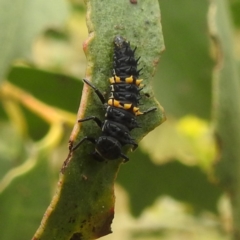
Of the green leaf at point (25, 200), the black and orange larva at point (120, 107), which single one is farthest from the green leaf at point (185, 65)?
the black and orange larva at point (120, 107)

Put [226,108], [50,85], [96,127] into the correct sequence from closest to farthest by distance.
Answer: [96,127] → [226,108] → [50,85]

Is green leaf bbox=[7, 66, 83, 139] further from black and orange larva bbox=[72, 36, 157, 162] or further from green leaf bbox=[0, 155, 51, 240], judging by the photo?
black and orange larva bbox=[72, 36, 157, 162]

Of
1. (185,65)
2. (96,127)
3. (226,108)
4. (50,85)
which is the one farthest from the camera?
(185,65)

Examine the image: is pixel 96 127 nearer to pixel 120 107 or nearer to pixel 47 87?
pixel 120 107

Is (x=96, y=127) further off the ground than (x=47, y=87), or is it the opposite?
(x=47, y=87)

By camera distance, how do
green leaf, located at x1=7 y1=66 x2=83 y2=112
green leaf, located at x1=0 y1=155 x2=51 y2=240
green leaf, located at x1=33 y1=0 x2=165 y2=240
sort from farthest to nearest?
green leaf, located at x1=7 y1=66 x2=83 y2=112 → green leaf, located at x1=0 y1=155 x2=51 y2=240 → green leaf, located at x1=33 y1=0 x2=165 y2=240

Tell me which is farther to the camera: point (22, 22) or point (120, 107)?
point (22, 22)

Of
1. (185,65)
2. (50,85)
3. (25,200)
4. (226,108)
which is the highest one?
(185,65)

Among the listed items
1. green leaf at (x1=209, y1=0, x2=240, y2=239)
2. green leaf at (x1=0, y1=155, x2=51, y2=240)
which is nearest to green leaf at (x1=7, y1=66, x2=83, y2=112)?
green leaf at (x1=0, y1=155, x2=51, y2=240)

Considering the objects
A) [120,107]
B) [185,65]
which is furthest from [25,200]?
[185,65]
